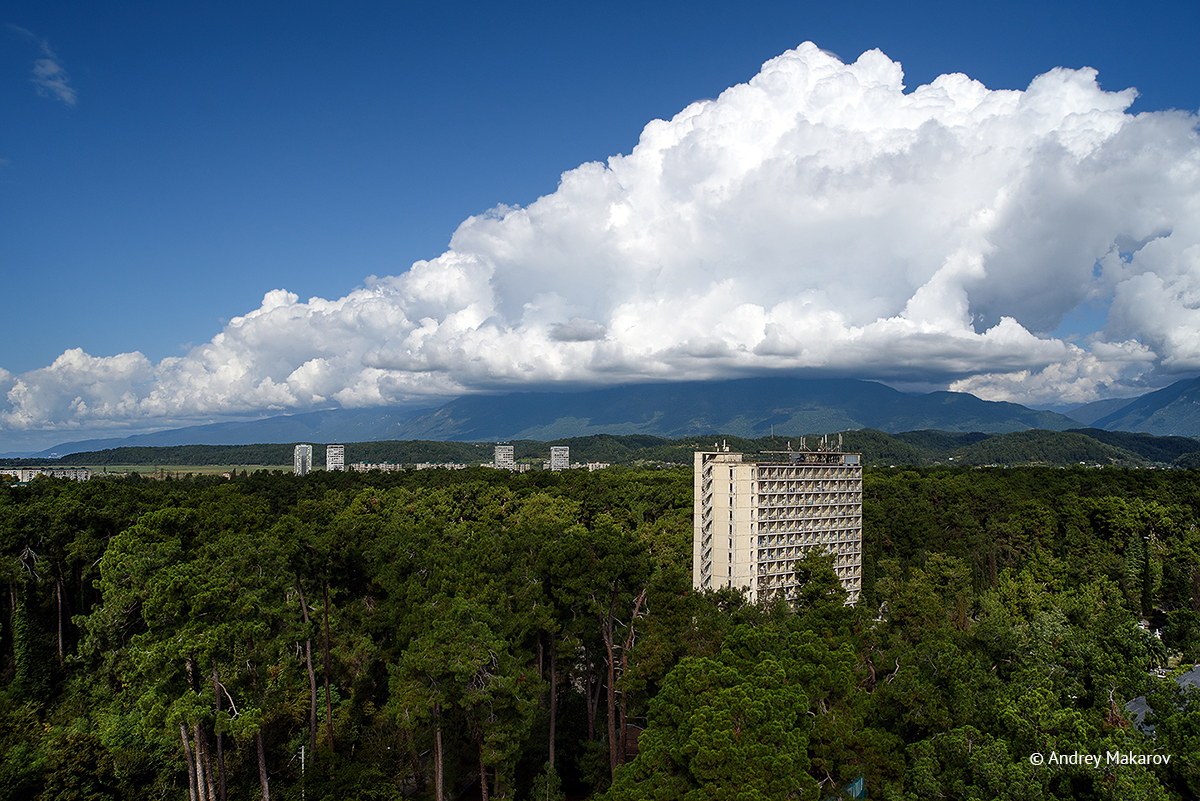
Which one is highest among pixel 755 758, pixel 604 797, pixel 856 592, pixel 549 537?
pixel 549 537

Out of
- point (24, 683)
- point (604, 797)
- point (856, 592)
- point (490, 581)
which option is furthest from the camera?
point (856, 592)

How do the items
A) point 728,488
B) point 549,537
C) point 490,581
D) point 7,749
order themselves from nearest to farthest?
point 7,749 < point 490,581 < point 549,537 < point 728,488

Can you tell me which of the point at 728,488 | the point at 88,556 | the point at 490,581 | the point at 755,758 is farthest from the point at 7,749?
the point at 728,488

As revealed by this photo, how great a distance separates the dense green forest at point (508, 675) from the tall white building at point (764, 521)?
12.1 ft

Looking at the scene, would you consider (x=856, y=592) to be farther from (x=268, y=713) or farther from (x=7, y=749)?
(x=7, y=749)

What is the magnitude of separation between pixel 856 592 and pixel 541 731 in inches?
1219

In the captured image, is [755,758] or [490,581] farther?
[490,581]

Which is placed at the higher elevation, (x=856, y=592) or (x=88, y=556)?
(x=88, y=556)

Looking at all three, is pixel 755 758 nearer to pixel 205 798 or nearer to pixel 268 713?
pixel 205 798

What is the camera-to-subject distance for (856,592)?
161 feet

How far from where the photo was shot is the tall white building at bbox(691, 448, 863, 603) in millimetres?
42969

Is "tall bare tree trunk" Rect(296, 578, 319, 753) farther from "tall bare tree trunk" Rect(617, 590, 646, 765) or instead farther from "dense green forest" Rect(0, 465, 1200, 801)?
"tall bare tree trunk" Rect(617, 590, 646, 765)

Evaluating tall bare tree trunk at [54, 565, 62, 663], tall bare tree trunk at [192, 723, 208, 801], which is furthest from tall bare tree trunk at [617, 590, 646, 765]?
tall bare tree trunk at [54, 565, 62, 663]

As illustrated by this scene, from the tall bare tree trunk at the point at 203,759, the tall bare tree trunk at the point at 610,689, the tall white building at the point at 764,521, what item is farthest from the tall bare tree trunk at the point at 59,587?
the tall white building at the point at 764,521
